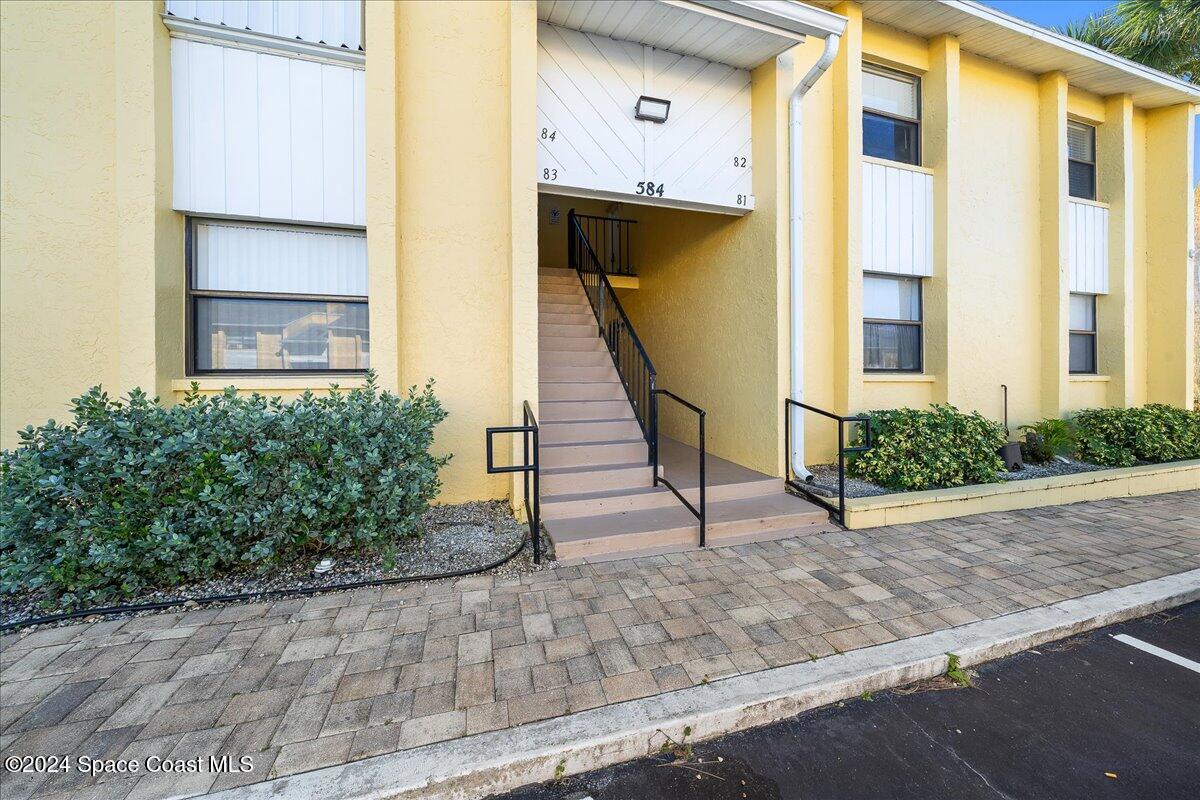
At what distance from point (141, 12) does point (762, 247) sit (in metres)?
5.71

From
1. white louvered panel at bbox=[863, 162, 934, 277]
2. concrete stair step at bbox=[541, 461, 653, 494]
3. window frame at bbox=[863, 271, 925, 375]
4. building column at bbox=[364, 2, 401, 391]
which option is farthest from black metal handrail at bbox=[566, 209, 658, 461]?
white louvered panel at bbox=[863, 162, 934, 277]

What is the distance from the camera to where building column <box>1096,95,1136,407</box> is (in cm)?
722

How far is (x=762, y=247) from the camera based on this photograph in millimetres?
5281

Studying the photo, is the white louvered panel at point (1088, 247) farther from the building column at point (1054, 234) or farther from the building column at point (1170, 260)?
the building column at point (1170, 260)

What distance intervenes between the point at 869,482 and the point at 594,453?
301cm

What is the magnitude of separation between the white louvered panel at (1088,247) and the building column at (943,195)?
267 centimetres

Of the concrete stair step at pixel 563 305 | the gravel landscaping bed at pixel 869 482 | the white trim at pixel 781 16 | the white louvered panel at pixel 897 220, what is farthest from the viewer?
the concrete stair step at pixel 563 305

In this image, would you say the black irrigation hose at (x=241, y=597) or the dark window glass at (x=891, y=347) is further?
the dark window glass at (x=891, y=347)

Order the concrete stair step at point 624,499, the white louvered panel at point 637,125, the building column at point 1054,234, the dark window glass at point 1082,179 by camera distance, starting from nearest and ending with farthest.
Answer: the concrete stair step at point 624,499, the white louvered panel at point 637,125, the building column at point 1054,234, the dark window glass at point 1082,179

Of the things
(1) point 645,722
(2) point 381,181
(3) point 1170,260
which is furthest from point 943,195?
(1) point 645,722

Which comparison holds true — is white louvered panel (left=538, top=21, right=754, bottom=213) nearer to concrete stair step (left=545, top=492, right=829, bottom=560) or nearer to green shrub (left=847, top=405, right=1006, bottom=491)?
green shrub (left=847, top=405, right=1006, bottom=491)

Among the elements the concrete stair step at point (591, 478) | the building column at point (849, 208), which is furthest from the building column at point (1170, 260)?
the concrete stair step at point (591, 478)

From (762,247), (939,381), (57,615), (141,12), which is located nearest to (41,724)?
(57,615)

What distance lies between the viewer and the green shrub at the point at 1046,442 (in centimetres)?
617
